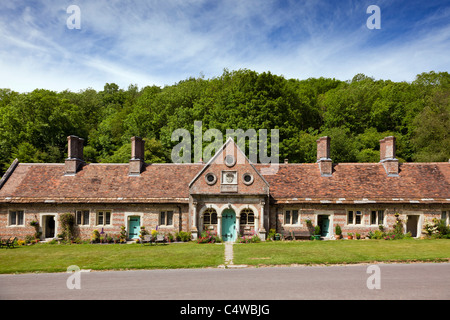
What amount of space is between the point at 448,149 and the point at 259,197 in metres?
32.6

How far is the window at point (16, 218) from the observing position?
93.4ft

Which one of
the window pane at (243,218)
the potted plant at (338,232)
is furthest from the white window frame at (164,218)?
the potted plant at (338,232)

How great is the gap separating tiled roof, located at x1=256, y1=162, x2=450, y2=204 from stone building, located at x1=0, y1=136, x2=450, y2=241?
8 centimetres

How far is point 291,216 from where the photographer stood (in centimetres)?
2842

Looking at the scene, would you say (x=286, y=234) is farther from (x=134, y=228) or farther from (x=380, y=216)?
(x=134, y=228)

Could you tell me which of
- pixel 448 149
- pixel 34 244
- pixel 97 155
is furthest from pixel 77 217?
pixel 448 149

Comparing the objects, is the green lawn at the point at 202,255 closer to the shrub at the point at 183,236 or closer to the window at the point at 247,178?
the shrub at the point at 183,236

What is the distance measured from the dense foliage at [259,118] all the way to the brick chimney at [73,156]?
13369 mm

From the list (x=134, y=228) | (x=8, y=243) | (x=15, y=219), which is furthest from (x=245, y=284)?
(x=15, y=219)

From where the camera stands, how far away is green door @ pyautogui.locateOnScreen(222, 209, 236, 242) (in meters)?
27.8

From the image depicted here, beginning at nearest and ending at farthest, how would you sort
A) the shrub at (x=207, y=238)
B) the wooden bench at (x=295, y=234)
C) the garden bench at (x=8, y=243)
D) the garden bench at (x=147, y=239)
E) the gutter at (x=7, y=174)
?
1. the garden bench at (x=8, y=243)
2. the garden bench at (x=147, y=239)
3. the shrub at (x=207, y=238)
4. the wooden bench at (x=295, y=234)
5. the gutter at (x=7, y=174)

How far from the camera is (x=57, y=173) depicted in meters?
31.4

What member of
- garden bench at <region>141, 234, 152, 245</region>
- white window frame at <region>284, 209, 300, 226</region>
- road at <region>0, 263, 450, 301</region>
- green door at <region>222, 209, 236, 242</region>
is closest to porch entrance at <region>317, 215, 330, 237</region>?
white window frame at <region>284, 209, 300, 226</region>

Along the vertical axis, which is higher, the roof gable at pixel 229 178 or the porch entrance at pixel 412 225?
the roof gable at pixel 229 178
